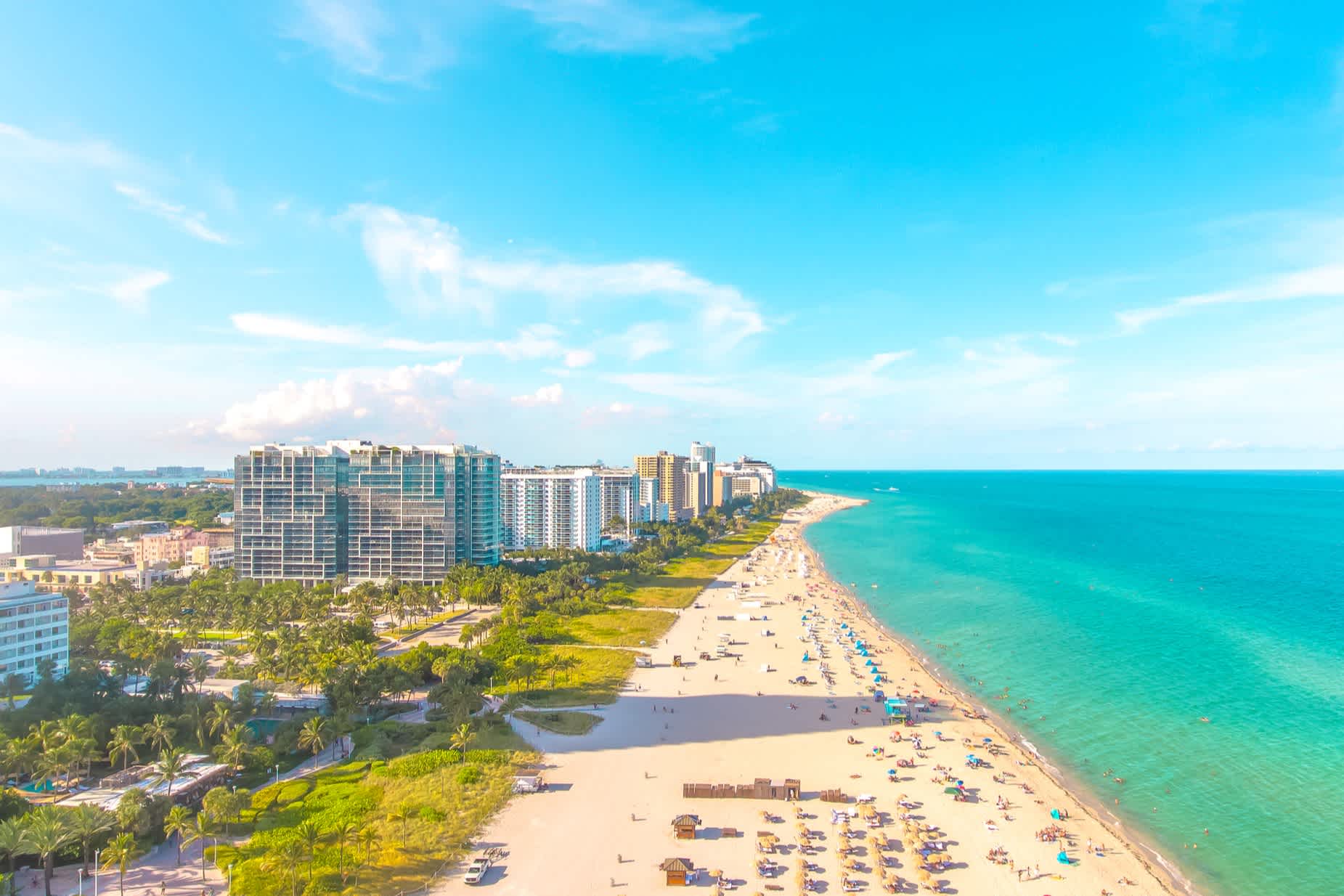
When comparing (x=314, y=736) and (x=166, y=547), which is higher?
(x=166, y=547)

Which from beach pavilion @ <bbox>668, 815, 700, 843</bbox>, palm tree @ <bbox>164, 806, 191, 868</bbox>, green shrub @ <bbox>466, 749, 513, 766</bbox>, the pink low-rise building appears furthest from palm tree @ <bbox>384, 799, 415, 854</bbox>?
the pink low-rise building

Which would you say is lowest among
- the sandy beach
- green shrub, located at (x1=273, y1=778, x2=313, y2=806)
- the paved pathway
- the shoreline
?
the shoreline

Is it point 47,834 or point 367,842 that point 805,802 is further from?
point 47,834

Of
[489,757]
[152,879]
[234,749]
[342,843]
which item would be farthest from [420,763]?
[152,879]

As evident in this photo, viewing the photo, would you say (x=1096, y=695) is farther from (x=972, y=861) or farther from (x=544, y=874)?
(x=544, y=874)

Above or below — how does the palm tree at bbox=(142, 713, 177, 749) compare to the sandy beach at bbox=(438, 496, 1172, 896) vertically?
above

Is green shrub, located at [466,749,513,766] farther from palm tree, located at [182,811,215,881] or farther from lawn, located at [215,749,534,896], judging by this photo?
palm tree, located at [182,811,215,881]
